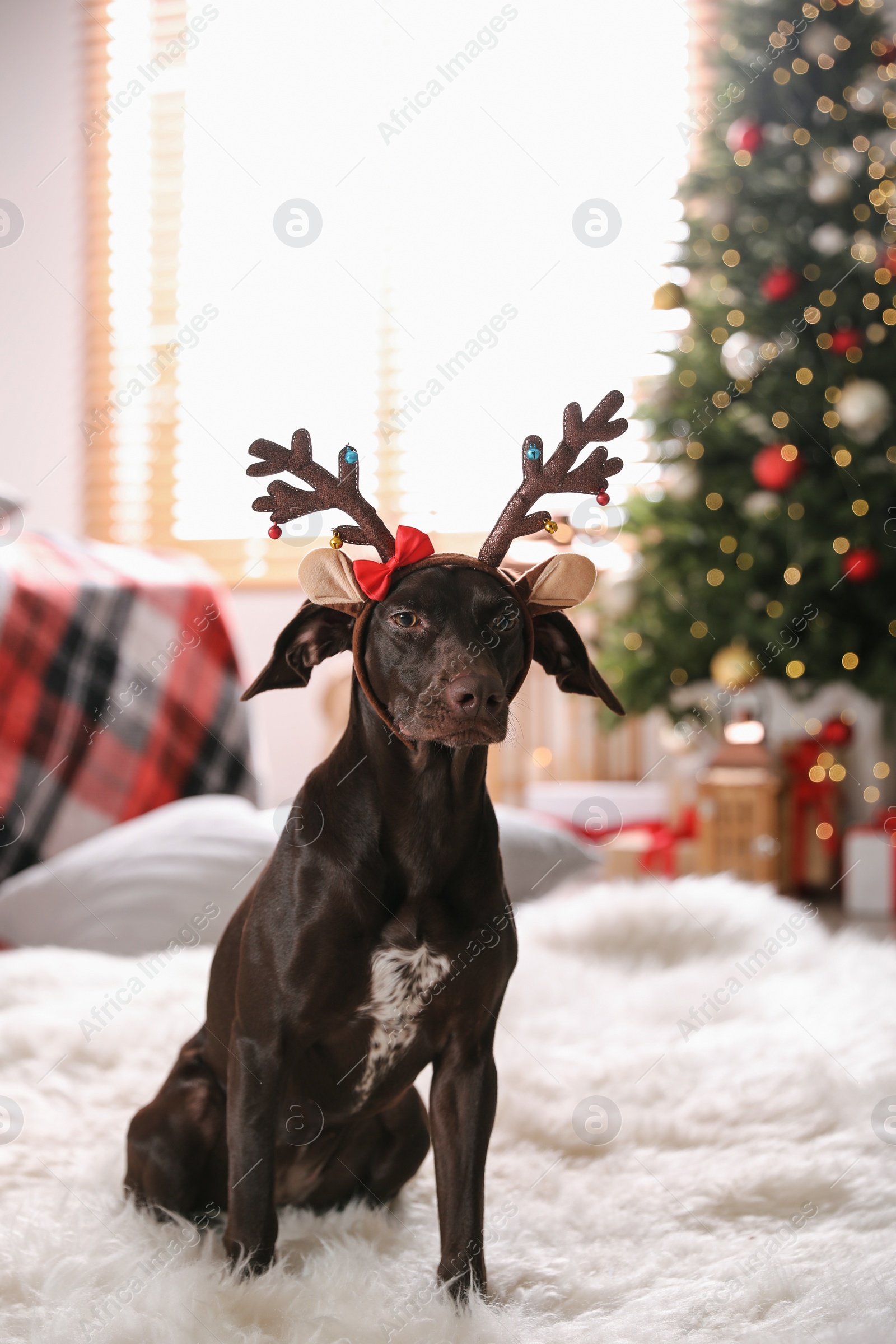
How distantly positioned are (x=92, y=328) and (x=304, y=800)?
3.90 meters

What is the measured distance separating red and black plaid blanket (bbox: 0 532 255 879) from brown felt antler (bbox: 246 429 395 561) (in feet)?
4.98

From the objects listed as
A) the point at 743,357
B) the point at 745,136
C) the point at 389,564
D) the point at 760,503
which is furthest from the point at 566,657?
the point at 745,136

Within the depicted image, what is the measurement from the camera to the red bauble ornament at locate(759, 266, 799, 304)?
3084 mm

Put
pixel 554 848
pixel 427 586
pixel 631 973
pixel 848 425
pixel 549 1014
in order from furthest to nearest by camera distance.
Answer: pixel 848 425 < pixel 554 848 < pixel 631 973 < pixel 549 1014 < pixel 427 586

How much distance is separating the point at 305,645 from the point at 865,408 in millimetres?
2316

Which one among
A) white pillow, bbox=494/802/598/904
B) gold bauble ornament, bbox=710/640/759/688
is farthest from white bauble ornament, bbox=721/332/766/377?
white pillow, bbox=494/802/598/904

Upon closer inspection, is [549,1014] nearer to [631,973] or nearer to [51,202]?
[631,973]

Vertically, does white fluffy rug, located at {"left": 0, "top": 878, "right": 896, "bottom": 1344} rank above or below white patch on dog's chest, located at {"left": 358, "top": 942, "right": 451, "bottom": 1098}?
below

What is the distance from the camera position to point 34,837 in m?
2.31

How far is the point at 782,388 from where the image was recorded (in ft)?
10.2

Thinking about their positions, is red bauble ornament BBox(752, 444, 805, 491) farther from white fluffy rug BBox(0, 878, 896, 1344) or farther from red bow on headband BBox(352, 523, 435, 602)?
red bow on headband BBox(352, 523, 435, 602)

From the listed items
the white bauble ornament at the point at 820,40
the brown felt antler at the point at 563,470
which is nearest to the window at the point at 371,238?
the white bauble ornament at the point at 820,40

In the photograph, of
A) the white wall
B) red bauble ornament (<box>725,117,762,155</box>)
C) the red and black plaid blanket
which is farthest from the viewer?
the white wall

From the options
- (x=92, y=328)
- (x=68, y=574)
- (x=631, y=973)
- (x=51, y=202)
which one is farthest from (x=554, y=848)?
(x=51, y=202)
